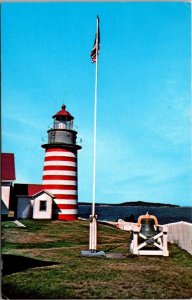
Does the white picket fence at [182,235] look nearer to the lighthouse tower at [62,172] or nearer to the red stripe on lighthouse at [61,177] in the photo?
the red stripe on lighthouse at [61,177]

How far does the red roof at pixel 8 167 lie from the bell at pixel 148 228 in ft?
42.5

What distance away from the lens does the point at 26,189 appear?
23.5 meters

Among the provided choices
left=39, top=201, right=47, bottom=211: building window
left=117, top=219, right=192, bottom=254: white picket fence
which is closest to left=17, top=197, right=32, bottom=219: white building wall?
left=39, top=201, right=47, bottom=211: building window

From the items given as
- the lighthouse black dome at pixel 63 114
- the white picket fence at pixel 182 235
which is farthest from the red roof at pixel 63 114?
the white picket fence at pixel 182 235

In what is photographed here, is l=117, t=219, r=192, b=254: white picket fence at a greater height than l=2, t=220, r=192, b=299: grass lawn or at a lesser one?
greater

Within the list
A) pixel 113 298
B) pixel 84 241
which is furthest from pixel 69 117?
pixel 113 298

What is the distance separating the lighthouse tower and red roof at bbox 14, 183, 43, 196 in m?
0.65

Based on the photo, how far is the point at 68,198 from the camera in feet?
74.9

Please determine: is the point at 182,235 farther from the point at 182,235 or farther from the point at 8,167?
the point at 8,167

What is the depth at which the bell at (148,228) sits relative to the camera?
34.3 ft

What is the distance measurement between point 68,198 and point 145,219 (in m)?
12.7

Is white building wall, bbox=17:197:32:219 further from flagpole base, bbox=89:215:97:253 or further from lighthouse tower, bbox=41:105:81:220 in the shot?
flagpole base, bbox=89:215:97:253

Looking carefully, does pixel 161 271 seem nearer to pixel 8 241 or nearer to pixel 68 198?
pixel 8 241

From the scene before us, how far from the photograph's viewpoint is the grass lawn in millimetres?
6309
